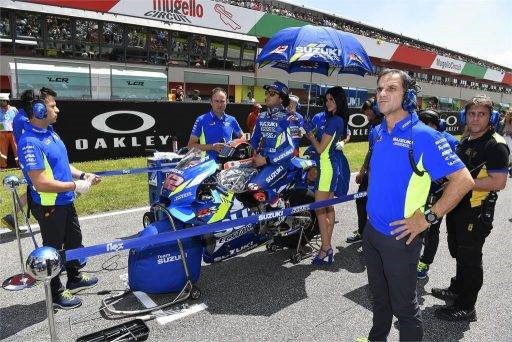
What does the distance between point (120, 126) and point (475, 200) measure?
9.83 meters

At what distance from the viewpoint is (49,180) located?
3543 millimetres

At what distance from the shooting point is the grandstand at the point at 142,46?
1361 centimetres

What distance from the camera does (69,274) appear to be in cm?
414

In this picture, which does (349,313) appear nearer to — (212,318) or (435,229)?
(212,318)

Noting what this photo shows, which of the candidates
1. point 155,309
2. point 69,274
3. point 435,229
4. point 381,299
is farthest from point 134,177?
point 381,299

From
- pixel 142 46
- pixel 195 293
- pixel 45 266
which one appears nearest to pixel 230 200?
pixel 195 293

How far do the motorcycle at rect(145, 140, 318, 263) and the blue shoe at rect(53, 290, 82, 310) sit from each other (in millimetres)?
1083

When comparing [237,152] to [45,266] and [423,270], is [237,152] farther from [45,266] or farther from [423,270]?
[45,266]

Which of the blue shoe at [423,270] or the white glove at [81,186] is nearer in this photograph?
the white glove at [81,186]

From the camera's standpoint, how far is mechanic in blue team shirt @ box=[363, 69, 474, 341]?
8.23 feet

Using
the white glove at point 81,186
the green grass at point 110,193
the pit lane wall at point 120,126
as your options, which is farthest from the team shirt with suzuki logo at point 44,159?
the pit lane wall at point 120,126

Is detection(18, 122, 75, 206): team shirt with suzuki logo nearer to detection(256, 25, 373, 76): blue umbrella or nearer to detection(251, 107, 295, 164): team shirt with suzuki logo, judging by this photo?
detection(251, 107, 295, 164): team shirt with suzuki logo

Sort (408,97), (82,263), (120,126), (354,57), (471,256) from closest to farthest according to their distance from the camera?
(408,97) < (471,256) < (82,263) < (354,57) < (120,126)

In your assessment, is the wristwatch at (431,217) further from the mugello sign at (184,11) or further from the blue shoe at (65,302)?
the mugello sign at (184,11)
